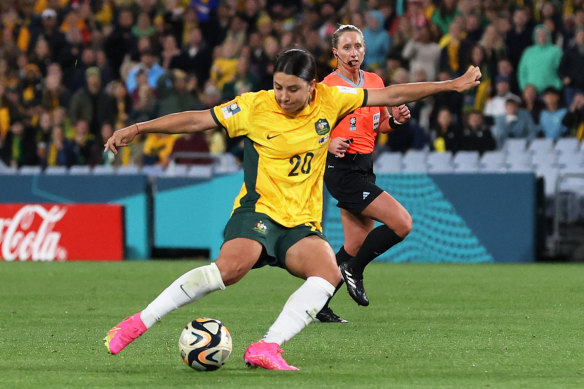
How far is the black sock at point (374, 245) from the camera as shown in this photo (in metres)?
9.17

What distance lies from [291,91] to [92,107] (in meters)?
14.1

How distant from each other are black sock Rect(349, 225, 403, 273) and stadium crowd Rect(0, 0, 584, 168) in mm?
7591

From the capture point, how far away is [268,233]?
6.43 m

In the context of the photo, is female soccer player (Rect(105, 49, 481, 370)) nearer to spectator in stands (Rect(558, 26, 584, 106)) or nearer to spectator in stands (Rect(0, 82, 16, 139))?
spectator in stands (Rect(558, 26, 584, 106))

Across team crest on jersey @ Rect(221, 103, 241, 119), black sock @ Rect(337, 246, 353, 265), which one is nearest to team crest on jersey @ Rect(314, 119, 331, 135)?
team crest on jersey @ Rect(221, 103, 241, 119)

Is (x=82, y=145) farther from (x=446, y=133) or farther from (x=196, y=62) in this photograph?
(x=446, y=133)

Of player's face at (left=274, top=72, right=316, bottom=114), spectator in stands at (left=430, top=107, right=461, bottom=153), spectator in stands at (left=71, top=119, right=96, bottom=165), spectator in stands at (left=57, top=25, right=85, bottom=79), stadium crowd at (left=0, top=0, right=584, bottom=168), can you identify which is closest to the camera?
player's face at (left=274, top=72, right=316, bottom=114)

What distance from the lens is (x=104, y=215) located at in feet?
54.5

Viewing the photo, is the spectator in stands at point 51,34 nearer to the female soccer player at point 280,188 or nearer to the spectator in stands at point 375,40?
the spectator in stands at point 375,40

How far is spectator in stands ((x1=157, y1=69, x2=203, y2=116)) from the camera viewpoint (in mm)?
18844

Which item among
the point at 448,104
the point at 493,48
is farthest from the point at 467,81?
the point at 493,48

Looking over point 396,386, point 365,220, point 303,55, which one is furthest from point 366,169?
point 396,386

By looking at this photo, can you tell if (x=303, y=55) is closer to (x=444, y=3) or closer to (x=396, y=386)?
(x=396, y=386)

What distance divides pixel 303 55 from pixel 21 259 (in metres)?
11.2
